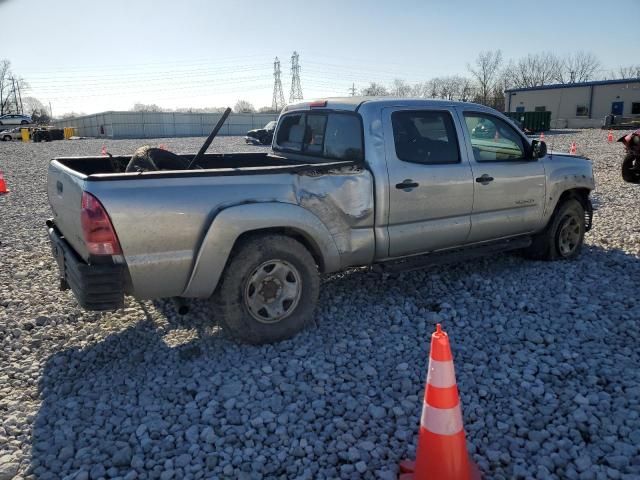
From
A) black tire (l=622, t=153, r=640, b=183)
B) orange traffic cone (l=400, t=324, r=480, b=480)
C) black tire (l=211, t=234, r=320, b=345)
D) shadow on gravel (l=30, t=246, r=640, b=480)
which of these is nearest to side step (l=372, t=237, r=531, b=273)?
shadow on gravel (l=30, t=246, r=640, b=480)

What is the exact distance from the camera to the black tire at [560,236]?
613 centimetres

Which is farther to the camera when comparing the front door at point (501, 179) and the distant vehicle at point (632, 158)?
the distant vehicle at point (632, 158)

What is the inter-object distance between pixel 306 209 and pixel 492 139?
251cm

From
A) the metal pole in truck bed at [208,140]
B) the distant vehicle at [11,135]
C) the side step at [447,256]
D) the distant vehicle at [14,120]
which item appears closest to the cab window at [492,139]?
the side step at [447,256]

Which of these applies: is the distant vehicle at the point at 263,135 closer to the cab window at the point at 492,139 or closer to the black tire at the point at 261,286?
the cab window at the point at 492,139

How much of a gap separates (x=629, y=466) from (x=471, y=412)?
87 centimetres

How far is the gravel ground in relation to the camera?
2869 mm

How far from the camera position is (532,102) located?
2210 inches

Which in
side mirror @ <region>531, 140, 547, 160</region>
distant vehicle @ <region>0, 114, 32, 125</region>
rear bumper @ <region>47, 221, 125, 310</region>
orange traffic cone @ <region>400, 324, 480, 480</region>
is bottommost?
orange traffic cone @ <region>400, 324, 480, 480</region>

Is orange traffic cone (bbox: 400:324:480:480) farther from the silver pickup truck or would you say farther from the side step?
the side step

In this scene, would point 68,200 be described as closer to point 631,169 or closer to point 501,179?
point 501,179

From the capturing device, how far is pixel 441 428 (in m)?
2.46

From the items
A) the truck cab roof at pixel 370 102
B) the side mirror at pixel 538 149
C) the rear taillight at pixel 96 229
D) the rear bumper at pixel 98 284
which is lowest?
the rear bumper at pixel 98 284

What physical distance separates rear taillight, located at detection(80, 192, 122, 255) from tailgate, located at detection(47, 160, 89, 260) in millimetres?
119
